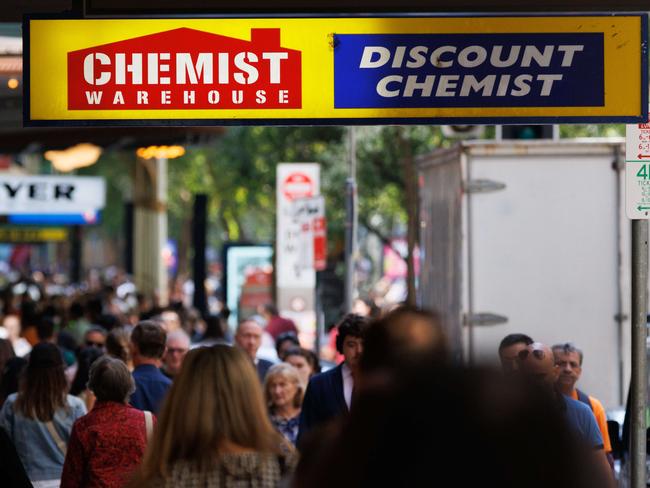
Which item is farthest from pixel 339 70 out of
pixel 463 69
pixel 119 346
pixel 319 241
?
pixel 319 241

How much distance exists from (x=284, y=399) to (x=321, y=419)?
1.86m

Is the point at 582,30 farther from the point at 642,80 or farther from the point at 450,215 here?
the point at 450,215

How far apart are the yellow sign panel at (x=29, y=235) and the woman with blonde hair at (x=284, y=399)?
34242 mm

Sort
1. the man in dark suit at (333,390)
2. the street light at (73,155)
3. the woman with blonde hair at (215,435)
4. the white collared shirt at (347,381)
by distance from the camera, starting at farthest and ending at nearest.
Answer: the street light at (73,155) < the white collared shirt at (347,381) < the man in dark suit at (333,390) < the woman with blonde hair at (215,435)

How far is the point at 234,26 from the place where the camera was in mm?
7059

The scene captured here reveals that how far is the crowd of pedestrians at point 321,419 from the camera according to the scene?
1.84 m

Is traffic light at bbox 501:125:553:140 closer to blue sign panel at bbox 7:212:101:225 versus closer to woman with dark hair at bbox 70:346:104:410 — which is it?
woman with dark hair at bbox 70:346:104:410

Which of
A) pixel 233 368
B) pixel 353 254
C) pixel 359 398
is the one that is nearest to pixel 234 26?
pixel 233 368

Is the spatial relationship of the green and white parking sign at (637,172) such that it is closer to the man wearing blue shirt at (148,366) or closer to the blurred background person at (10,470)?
the blurred background person at (10,470)

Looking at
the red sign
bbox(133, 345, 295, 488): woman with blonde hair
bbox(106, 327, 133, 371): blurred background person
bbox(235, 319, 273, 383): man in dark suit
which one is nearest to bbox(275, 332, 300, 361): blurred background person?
bbox(235, 319, 273, 383): man in dark suit

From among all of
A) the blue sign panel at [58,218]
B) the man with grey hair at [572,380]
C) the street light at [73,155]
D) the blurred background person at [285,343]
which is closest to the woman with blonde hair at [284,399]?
the man with grey hair at [572,380]

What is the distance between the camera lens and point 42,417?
8.31 m

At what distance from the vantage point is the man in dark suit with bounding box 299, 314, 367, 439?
780cm

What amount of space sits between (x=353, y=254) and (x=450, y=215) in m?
3.77
